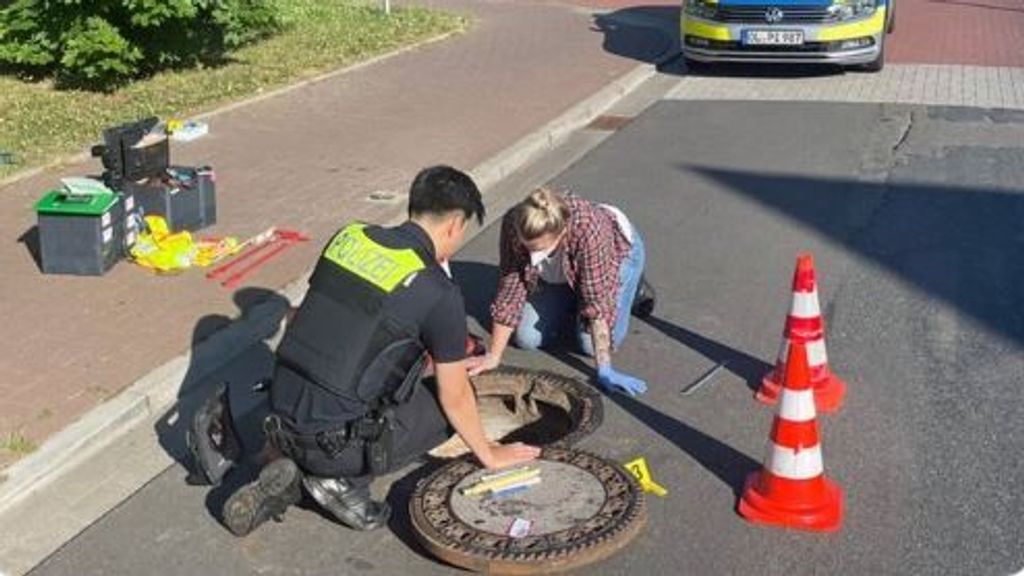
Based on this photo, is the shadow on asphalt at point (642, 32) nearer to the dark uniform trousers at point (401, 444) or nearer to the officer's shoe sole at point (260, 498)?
the dark uniform trousers at point (401, 444)

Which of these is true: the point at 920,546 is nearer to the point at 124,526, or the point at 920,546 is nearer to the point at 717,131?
the point at 124,526

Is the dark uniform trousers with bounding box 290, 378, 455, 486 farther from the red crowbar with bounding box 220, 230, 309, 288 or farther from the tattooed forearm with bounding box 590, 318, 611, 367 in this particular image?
the red crowbar with bounding box 220, 230, 309, 288

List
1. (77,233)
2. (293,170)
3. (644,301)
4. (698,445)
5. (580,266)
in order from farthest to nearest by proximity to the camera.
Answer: (293,170) < (77,233) < (644,301) < (580,266) < (698,445)

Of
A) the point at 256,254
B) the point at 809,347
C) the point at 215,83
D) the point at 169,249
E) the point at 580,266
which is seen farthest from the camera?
the point at 215,83

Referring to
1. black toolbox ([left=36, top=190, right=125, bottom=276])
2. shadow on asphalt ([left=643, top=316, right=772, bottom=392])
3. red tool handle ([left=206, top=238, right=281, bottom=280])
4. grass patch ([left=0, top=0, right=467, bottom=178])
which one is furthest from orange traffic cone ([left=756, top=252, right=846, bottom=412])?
grass patch ([left=0, top=0, right=467, bottom=178])

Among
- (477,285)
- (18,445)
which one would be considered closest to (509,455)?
(18,445)

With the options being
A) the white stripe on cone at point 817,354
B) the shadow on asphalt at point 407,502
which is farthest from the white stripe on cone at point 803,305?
the shadow on asphalt at point 407,502

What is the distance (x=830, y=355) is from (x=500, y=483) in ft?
7.10

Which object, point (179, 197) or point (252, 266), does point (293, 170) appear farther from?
point (252, 266)

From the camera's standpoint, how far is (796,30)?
13.4 metres

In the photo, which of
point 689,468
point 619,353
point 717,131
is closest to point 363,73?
point 717,131

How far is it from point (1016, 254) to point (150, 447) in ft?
16.6

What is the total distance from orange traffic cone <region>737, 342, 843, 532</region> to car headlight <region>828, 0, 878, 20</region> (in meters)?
9.79

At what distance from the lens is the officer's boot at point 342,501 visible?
4.46 metres
